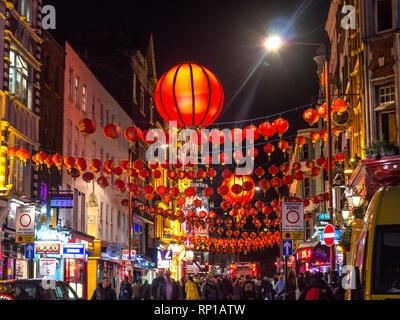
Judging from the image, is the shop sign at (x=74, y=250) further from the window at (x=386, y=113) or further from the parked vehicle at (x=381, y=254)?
the parked vehicle at (x=381, y=254)

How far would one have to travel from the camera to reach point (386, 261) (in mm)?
11453

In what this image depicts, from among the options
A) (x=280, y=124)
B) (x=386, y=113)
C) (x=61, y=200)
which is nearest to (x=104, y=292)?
(x=280, y=124)

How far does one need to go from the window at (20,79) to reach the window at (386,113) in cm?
1518

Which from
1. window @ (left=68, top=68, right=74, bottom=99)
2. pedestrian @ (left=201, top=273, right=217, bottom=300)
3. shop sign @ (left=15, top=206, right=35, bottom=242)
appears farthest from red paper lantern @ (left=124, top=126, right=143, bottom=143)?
window @ (left=68, top=68, right=74, bottom=99)

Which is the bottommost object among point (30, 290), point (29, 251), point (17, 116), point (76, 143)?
point (30, 290)

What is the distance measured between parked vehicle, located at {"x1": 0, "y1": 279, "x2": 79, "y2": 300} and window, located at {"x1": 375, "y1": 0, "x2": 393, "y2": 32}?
16.5 metres

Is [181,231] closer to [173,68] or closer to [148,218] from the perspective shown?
[148,218]

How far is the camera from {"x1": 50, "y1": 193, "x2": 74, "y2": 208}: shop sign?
35031mm

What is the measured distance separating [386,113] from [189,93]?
12637 millimetres

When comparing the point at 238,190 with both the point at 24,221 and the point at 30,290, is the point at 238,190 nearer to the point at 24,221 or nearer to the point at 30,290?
the point at 24,221

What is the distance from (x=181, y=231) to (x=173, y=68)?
247ft


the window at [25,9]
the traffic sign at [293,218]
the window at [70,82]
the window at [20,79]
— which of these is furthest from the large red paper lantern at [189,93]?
the window at [70,82]

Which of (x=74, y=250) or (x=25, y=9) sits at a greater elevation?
(x=25, y=9)
